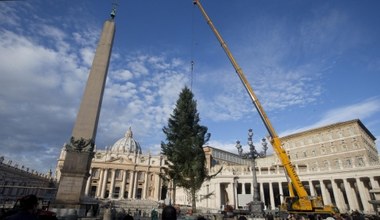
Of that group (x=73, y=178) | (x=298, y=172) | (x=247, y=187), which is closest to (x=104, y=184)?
(x=247, y=187)

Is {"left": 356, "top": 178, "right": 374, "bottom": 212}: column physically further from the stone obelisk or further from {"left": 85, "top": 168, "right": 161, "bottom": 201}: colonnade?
{"left": 85, "top": 168, "right": 161, "bottom": 201}: colonnade

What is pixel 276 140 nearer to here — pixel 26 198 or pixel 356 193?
pixel 26 198

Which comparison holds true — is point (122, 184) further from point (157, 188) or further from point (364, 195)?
point (364, 195)

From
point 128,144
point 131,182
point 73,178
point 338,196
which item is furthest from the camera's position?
point 128,144

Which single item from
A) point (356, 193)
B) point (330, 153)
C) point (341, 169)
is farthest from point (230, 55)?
point (330, 153)

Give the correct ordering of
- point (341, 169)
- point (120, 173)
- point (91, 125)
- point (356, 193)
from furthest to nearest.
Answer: point (120, 173) → point (356, 193) → point (341, 169) → point (91, 125)

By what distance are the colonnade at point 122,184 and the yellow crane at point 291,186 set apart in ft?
228

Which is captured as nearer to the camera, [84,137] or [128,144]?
[84,137]

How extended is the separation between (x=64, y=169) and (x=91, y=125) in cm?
289

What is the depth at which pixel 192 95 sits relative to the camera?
27.5 meters

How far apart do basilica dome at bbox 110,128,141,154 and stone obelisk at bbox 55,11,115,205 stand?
3896 inches

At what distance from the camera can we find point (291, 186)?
19812 mm

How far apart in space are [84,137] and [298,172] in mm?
39707

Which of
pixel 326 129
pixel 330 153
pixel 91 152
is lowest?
pixel 91 152
